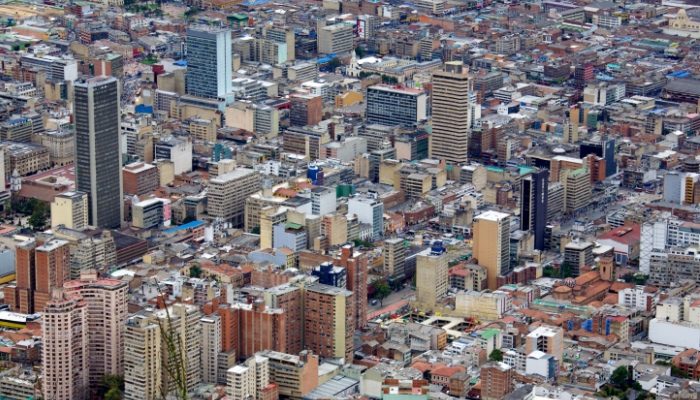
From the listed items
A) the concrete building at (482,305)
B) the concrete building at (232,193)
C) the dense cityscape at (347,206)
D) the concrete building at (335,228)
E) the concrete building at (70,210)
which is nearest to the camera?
the dense cityscape at (347,206)

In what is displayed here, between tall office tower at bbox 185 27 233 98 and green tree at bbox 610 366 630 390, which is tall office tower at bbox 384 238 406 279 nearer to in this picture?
green tree at bbox 610 366 630 390

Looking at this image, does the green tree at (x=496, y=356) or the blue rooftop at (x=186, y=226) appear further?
the blue rooftop at (x=186, y=226)

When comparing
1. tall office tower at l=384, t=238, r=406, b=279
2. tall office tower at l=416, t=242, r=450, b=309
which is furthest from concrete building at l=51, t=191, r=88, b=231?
tall office tower at l=416, t=242, r=450, b=309

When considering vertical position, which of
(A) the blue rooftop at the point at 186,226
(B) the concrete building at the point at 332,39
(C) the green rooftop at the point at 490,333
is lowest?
(C) the green rooftop at the point at 490,333

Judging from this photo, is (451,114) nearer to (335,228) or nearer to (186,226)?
(335,228)

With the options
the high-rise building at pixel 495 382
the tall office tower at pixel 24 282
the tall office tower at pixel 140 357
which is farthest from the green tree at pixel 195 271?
the high-rise building at pixel 495 382

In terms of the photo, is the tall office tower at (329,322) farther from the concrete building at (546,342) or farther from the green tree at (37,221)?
the green tree at (37,221)

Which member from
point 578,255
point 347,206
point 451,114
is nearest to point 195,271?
point 347,206
